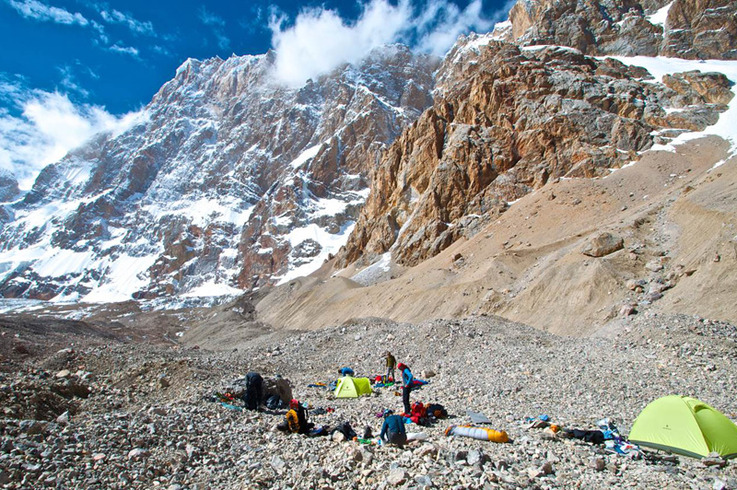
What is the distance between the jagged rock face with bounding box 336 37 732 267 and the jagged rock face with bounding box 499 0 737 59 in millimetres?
31923

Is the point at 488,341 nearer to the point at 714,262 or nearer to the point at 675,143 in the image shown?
the point at 714,262

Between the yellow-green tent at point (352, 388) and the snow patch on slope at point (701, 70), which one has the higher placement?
the snow patch on slope at point (701, 70)

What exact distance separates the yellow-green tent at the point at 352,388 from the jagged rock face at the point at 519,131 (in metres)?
63.9

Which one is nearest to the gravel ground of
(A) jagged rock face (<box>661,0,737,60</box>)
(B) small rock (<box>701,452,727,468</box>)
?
(B) small rock (<box>701,452,727,468</box>)

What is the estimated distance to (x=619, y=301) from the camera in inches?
1261

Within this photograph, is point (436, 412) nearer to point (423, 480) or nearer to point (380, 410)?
point (380, 410)

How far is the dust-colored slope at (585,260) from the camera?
30.6 meters

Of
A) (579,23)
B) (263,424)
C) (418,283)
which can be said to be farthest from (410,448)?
(579,23)

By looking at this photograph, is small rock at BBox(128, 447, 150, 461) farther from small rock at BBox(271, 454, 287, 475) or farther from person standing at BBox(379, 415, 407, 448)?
person standing at BBox(379, 415, 407, 448)

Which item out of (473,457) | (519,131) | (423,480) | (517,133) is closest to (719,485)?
(473,457)

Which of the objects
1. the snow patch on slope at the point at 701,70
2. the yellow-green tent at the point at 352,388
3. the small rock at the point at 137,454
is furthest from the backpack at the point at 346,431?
the snow patch on slope at the point at 701,70

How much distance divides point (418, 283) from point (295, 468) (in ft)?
179

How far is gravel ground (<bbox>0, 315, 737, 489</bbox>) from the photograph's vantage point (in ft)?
25.0

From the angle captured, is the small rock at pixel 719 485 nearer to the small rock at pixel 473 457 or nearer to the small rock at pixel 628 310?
the small rock at pixel 473 457
